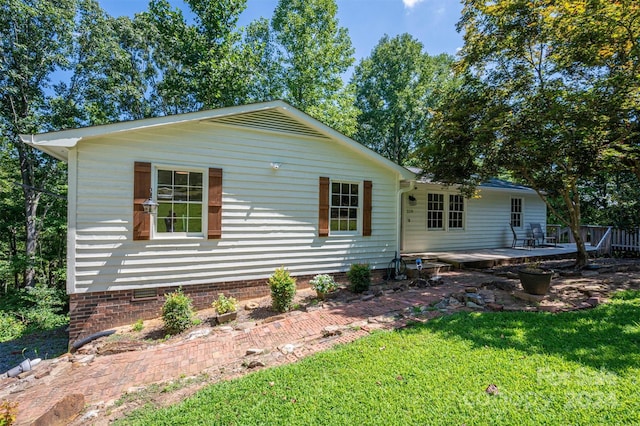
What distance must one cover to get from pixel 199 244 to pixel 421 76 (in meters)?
20.9

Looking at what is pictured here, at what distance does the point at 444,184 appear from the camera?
9242 mm

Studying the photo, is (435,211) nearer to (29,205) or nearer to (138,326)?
(138,326)

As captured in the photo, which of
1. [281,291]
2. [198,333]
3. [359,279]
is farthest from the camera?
[359,279]

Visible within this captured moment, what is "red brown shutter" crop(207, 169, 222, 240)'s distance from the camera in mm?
5859

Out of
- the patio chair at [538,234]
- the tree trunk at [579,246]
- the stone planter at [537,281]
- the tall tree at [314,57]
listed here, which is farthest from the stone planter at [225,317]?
the tall tree at [314,57]

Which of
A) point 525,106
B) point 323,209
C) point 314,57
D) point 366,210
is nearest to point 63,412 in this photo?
point 323,209

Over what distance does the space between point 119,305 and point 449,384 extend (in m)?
5.60

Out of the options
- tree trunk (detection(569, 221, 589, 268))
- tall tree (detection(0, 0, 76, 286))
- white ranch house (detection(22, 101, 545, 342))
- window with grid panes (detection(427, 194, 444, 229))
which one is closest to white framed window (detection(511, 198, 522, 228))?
window with grid panes (detection(427, 194, 444, 229))

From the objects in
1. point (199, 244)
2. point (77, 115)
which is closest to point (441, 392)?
point (199, 244)

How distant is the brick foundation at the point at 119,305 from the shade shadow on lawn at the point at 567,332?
4096 millimetres

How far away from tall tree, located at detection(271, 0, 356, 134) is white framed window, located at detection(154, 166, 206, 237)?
11.5 meters

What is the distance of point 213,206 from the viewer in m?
5.87

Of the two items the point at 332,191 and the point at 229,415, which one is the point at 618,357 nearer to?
the point at 229,415

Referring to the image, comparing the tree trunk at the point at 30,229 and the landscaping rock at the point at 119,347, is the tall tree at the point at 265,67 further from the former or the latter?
the landscaping rock at the point at 119,347
